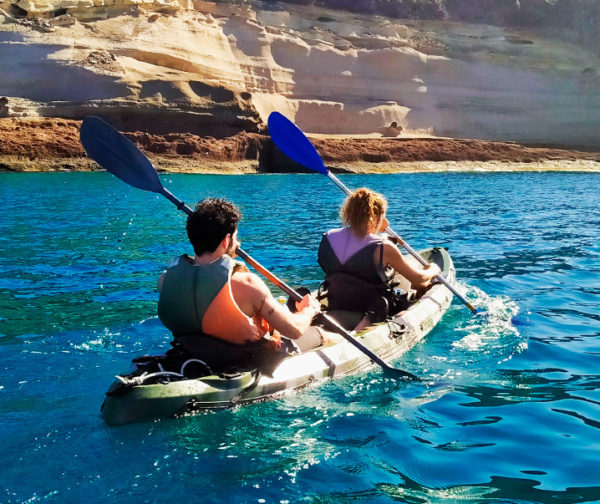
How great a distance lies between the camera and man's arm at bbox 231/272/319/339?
439cm

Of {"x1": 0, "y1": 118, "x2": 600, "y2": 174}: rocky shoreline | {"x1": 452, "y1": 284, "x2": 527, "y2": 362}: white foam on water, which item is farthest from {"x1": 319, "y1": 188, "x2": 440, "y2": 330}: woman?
{"x1": 0, "y1": 118, "x2": 600, "y2": 174}: rocky shoreline

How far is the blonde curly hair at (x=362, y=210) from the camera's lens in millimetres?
5812

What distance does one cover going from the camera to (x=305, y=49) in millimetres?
45344

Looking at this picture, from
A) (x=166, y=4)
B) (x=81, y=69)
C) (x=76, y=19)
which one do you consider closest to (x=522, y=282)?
(x=81, y=69)

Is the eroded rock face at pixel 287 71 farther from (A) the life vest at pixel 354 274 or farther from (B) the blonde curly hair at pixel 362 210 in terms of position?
(B) the blonde curly hair at pixel 362 210

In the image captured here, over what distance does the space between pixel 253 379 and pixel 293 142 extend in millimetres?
3749

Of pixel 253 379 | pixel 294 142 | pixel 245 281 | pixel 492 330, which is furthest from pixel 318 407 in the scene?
pixel 294 142

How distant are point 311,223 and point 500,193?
9.54 metres

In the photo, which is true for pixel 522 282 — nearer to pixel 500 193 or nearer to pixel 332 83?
pixel 500 193

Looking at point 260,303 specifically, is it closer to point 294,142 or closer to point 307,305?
point 307,305

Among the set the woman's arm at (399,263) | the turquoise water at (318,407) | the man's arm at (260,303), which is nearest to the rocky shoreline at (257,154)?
the turquoise water at (318,407)

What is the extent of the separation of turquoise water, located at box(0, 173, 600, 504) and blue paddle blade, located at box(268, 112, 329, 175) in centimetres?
173

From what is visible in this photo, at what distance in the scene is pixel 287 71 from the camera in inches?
1742

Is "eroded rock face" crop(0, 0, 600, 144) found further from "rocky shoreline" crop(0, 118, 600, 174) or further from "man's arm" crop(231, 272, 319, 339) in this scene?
"man's arm" crop(231, 272, 319, 339)
